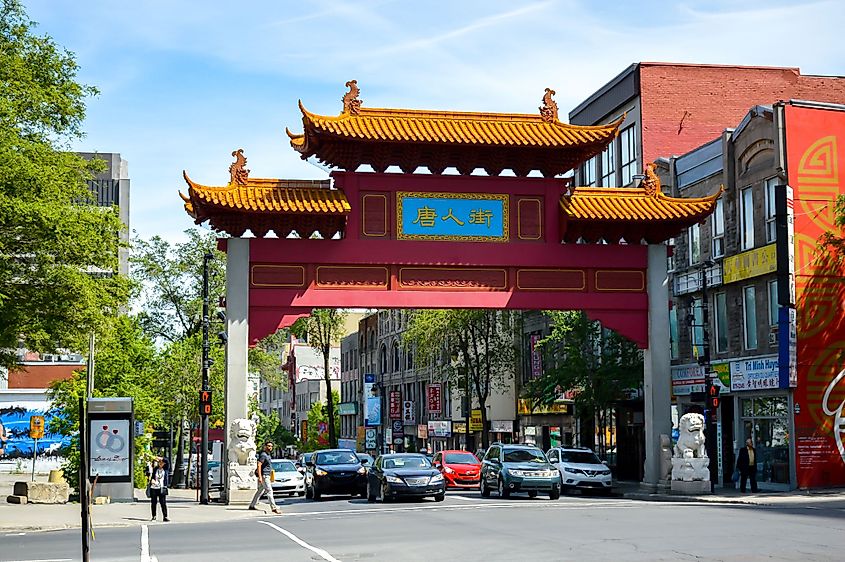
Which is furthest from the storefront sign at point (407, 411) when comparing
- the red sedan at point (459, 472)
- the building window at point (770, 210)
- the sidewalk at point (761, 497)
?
the building window at point (770, 210)

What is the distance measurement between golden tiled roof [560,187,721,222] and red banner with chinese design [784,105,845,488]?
12.6 feet

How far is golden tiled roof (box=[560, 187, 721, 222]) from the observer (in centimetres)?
3406

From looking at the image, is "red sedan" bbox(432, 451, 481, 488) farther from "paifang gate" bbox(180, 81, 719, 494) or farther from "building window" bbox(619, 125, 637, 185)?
"building window" bbox(619, 125, 637, 185)

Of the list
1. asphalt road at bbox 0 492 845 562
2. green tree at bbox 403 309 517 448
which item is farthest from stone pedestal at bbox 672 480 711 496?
green tree at bbox 403 309 517 448

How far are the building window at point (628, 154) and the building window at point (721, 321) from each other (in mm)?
11805

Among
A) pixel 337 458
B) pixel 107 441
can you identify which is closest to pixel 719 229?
pixel 337 458

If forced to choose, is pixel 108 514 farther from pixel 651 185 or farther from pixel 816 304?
pixel 816 304

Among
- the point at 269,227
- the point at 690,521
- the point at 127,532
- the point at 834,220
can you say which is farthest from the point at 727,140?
the point at 127,532

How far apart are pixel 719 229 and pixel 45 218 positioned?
79.4 feet

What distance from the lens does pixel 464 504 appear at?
31.3m

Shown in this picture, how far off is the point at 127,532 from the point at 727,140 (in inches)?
1005

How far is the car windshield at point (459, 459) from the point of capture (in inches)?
1826

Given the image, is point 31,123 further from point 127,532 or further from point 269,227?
point 127,532

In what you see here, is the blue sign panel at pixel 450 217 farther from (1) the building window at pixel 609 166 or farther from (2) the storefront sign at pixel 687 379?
(1) the building window at pixel 609 166
